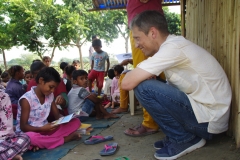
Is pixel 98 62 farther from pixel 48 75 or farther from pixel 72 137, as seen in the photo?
pixel 72 137

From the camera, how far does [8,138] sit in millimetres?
2037

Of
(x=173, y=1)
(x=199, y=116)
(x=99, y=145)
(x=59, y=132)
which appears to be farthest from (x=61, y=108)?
(x=173, y=1)

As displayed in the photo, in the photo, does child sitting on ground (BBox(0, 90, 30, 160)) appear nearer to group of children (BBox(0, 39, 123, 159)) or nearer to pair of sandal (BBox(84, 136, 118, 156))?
group of children (BBox(0, 39, 123, 159))

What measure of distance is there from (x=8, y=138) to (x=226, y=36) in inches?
87.6

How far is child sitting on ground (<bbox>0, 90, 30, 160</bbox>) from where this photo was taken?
1.97 m

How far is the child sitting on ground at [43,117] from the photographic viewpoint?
238cm

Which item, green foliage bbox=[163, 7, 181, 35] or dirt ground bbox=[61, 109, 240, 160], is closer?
dirt ground bbox=[61, 109, 240, 160]

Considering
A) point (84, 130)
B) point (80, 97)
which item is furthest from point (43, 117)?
point (80, 97)

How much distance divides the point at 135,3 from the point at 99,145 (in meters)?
1.65

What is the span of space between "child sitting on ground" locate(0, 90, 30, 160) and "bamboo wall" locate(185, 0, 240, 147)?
6.34ft

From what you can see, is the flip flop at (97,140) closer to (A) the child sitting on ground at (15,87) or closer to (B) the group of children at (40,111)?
(B) the group of children at (40,111)

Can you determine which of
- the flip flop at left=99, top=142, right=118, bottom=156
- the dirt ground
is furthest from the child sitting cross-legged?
the flip flop at left=99, top=142, right=118, bottom=156

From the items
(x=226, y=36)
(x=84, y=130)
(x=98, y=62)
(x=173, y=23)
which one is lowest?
(x=84, y=130)

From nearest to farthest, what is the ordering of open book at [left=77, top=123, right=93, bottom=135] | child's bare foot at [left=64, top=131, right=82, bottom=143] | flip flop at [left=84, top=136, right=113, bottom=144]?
flip flop at [left=84, top=136, right=113, bottom=144] < child's bare foot at [left=64, top=131, right=82, bottom=143] < open book at [left=77, top=123, right=93, bottom=135]
